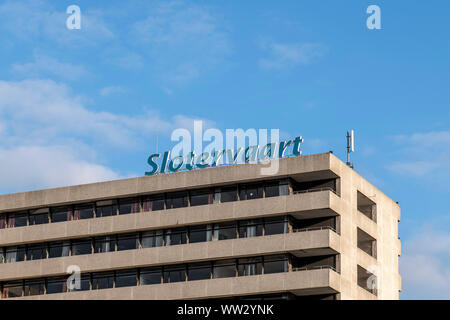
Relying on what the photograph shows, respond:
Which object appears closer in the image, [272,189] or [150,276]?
[272,189]

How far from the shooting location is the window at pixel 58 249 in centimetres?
10544

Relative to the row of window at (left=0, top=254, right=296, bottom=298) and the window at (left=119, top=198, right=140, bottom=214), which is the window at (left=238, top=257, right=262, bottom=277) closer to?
the row of window at (left=0, top=254, right=296, bottom=298)

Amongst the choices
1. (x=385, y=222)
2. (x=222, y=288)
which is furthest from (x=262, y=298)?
(x=385, y=222)

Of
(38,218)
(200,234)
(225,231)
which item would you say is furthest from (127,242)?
(38,218)

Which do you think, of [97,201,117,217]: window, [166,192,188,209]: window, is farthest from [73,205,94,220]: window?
[166,192,188,209]: window

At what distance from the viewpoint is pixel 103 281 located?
102 metres

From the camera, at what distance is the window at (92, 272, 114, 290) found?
102 metres

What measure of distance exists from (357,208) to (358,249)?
595 centimetres

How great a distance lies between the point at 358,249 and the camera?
3863 inches

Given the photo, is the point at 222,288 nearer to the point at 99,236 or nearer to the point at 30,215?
the point at 99,236

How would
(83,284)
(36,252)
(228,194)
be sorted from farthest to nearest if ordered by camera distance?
(36,252), (83,284), (228,194)

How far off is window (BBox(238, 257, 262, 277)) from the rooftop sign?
1032cm

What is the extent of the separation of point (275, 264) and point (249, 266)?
2.92m

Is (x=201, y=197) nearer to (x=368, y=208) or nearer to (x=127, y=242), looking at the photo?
(x=127, y=242)
